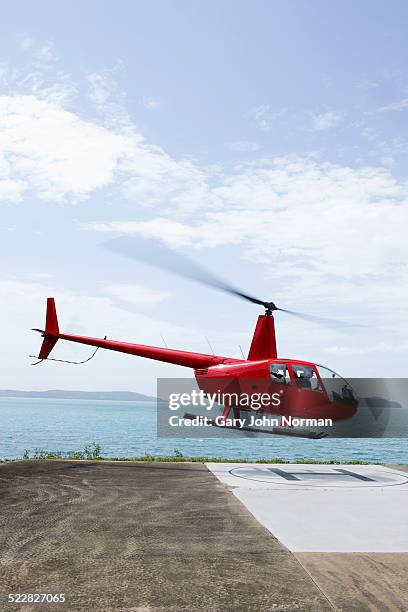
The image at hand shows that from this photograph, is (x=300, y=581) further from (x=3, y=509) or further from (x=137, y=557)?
(x=3, y=509)

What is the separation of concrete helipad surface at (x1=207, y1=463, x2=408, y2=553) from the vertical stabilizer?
3.67 meters

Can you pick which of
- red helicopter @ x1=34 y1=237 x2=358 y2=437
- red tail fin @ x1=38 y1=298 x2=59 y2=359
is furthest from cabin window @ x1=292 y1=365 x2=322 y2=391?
red tail fin @ x1=38 y1=298 x2=59 y2=359

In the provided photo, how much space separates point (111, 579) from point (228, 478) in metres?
8.92

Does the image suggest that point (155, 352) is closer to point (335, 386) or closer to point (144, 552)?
point (335, 386)

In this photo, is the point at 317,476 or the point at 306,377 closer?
the point at 306,377

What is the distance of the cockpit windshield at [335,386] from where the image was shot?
16.2m

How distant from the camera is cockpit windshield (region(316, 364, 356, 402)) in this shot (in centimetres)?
1623

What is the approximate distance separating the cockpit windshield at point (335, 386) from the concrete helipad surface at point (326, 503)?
240cm

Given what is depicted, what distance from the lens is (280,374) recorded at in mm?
16281

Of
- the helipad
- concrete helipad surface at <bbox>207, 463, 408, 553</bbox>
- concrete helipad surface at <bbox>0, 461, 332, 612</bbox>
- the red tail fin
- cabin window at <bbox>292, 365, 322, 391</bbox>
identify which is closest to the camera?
concrete helipad surface at <bbox>0, 461, 332, 612</bbox>

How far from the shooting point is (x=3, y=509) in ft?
34.8

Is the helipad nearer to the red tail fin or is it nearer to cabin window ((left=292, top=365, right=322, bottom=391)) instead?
cabin window ((left=292, top=365, right=322, bottom=391))

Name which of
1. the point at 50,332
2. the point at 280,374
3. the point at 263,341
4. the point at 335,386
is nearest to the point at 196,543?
the point at 280,374

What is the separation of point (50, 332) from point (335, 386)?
40.9ft
